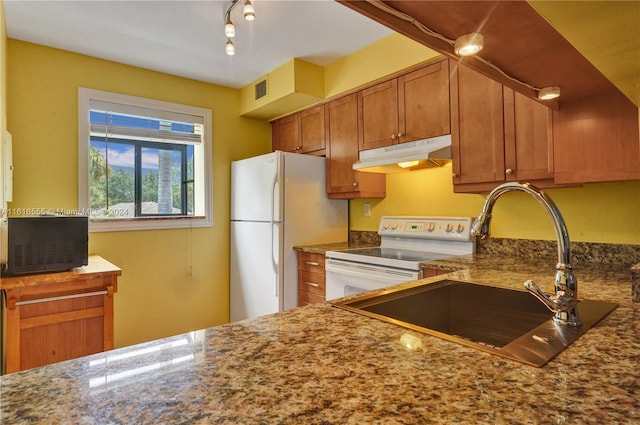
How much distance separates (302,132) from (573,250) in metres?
2.36

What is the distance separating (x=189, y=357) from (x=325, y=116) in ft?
9.07

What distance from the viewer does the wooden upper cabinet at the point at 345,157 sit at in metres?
2.91

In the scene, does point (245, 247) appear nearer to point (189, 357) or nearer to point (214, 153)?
point (214, 153)

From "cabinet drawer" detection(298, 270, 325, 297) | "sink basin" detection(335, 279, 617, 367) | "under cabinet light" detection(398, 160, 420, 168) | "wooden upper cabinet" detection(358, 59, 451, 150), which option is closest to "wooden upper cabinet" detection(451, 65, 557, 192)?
"wooden upper cabinet" detection(358, 59, 451, 150)

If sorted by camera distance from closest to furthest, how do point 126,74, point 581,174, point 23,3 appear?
point 581,174, point 23,3, point 126,74

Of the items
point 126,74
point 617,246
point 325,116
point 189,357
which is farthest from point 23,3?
point 617,246

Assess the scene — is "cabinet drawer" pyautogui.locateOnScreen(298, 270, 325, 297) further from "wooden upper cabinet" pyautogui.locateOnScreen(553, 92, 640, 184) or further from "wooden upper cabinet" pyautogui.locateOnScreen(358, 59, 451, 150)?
"wooden upper cabinet" pyautogui.locateOnScreen(553, 92, 640, 184)

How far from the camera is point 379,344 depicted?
726 millimetres

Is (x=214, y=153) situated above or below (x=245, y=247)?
above

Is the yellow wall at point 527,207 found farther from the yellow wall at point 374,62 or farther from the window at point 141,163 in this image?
the window at point 141,163

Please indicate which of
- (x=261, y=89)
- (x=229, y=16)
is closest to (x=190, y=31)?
(x=229, y=16)

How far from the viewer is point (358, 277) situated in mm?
2361

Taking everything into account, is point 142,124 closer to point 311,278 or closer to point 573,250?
point 311,278

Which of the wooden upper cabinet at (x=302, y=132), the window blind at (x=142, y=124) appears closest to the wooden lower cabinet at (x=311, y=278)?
the wooden upper cabinet at (x=302, y=132)
